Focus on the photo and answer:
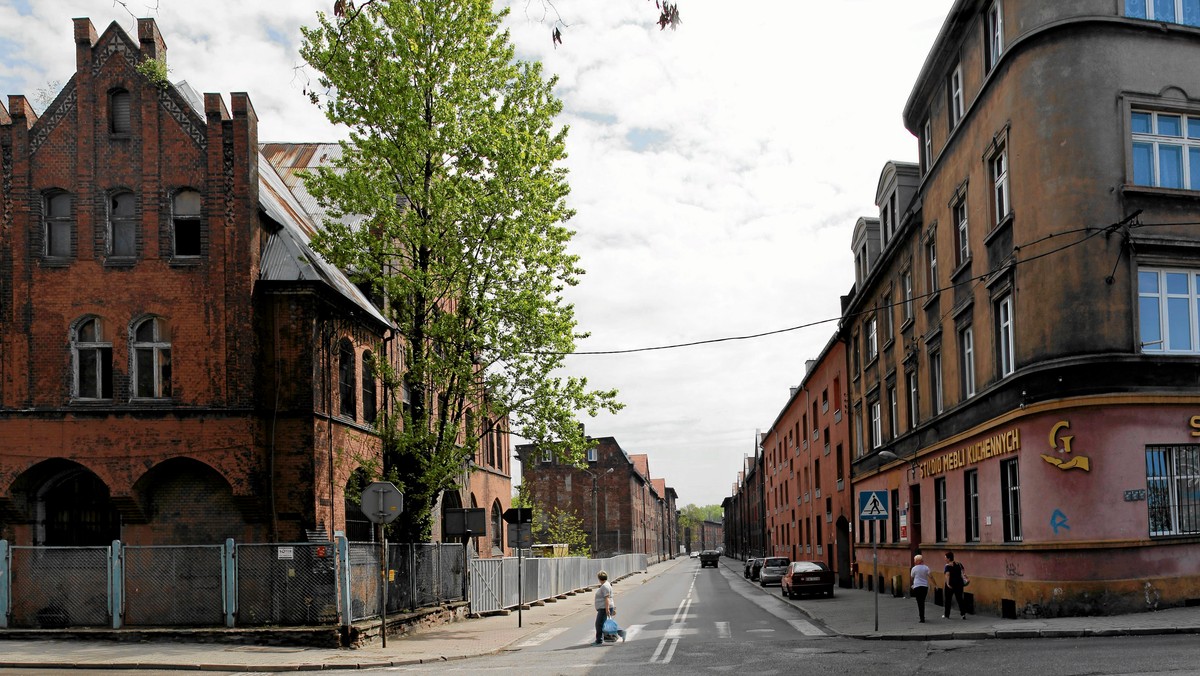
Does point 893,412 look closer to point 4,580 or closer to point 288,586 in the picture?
point 288,586

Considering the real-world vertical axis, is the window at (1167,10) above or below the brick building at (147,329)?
above

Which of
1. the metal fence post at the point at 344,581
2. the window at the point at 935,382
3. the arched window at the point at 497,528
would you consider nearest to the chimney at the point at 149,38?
the metal fence post at the point at 344,581

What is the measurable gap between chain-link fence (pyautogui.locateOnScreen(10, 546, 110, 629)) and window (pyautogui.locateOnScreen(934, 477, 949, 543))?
66.2ft

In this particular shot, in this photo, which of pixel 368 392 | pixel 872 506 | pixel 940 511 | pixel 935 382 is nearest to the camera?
pixel 872 506

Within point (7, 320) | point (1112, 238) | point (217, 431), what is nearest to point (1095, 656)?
point (1112, 238)

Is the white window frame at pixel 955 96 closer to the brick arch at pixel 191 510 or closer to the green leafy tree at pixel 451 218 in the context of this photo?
the green leafy tree at pixel 451 218

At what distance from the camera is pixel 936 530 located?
96.6ft

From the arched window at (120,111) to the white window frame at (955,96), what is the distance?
63.9 feet

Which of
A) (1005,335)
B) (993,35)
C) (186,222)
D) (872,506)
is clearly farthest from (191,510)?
(993,35)

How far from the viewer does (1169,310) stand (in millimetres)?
20438

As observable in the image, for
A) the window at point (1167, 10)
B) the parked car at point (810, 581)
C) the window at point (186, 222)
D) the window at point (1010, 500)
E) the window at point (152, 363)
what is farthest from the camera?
the parked car at point (810, 581)

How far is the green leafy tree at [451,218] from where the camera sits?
84.3ft

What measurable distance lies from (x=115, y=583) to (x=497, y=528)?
24.0 meters

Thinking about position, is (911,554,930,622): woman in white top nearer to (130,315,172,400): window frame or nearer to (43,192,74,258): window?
(130,315,172,400): window frame
